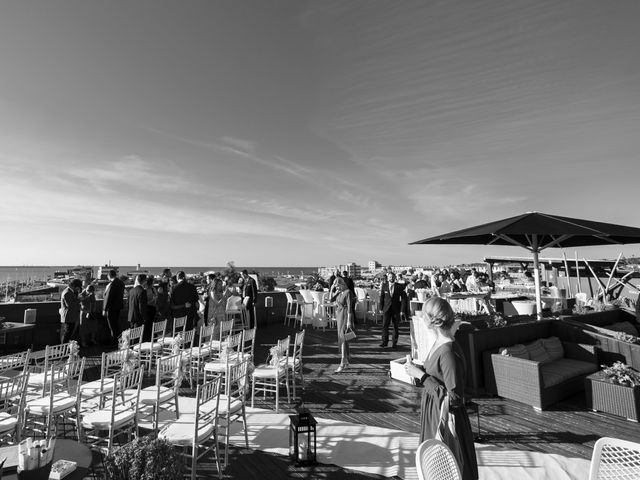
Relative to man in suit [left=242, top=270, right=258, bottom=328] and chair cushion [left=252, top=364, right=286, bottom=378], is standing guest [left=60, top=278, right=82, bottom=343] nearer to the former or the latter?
man in suit [left=242, top=270, right=258, bottom=328]

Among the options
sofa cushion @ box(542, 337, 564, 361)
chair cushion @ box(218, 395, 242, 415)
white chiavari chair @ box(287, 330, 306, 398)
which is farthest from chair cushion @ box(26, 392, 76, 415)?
sofa cushion @ box(542, 337, 564, 361)

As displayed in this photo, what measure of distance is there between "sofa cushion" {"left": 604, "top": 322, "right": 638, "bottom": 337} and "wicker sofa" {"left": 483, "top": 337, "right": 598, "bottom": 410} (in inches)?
66.9

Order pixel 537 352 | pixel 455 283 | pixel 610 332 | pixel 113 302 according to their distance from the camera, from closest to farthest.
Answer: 1. pixel 537 352
2. pixel 610 332
3. pixel 113 302
4. pixel 455 283

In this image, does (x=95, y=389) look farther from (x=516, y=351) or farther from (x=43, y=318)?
(x=43, y=318)

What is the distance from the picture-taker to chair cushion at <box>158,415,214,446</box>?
275 cm

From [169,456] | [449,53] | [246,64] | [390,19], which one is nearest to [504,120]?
[449,53]

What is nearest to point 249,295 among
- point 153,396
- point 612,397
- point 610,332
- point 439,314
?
point 153,396

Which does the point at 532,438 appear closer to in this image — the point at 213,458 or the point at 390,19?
the point at 213,458

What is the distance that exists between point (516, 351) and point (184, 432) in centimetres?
487

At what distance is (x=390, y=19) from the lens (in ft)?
26.5

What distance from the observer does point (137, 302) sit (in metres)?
8.06

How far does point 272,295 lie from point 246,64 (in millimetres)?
8177

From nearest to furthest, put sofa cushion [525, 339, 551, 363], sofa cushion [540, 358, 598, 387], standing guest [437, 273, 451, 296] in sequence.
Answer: sofa cushion [540, 358, 598, 387]
sofa cushion [525, 339, 551, 363]
standing guest [437, 273, 451, 296]

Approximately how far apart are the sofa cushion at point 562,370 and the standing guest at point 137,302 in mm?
8430
